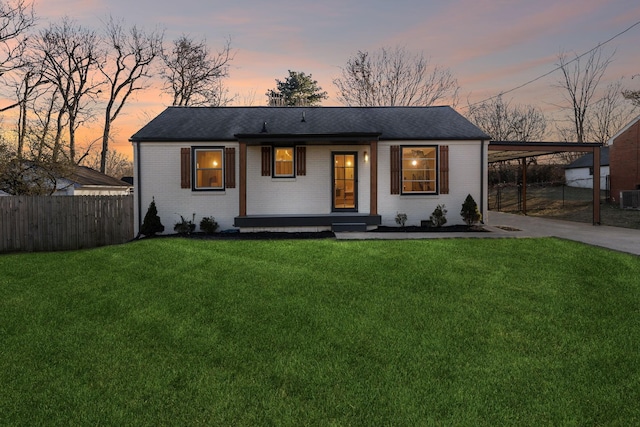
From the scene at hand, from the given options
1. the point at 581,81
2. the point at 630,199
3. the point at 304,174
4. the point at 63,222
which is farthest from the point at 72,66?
the point at 581,81

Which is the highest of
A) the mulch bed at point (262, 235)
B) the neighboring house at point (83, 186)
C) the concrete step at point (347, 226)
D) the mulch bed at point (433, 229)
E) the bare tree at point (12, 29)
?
the bare tree at point (12, 29)

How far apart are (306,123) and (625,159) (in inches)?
783

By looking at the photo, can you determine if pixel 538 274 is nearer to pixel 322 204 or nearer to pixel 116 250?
pixel 322 204

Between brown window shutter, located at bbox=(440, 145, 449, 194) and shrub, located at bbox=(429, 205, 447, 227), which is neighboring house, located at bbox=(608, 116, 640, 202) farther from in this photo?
shrub, located at bbox=(429, 205, 447, 227)

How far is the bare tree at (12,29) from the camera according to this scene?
1579cm

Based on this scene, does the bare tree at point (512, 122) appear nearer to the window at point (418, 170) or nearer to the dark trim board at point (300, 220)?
the window at point (418, 170)

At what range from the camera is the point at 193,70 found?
84.4 feet

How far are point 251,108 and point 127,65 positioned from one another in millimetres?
15870

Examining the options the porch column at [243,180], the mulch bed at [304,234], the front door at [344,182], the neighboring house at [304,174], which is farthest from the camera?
the front door at [344,182]

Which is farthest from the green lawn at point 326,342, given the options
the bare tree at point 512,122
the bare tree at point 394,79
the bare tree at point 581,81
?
the bare tree at point 581,81

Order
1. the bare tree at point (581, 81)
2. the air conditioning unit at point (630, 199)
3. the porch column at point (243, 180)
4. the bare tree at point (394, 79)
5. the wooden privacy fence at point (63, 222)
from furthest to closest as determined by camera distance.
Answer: the bare tree at point (581, 81)
the bare tree at point (394, 79)
the air conditioning unit at point (630, 199)
the wooden privacy fence at point (63, 222)
the porch column at point (243, 180)

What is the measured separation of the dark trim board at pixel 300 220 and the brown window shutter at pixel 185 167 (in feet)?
7.04

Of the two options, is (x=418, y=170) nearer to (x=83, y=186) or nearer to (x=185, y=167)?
(x=185, y=167)

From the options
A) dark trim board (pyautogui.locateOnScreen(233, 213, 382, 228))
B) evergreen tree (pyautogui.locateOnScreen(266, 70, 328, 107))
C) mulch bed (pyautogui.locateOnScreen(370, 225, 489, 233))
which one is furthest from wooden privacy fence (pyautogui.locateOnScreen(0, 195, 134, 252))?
evergreen tree (pyautogui.locateOnScreen(266, 70, 328, 107))
